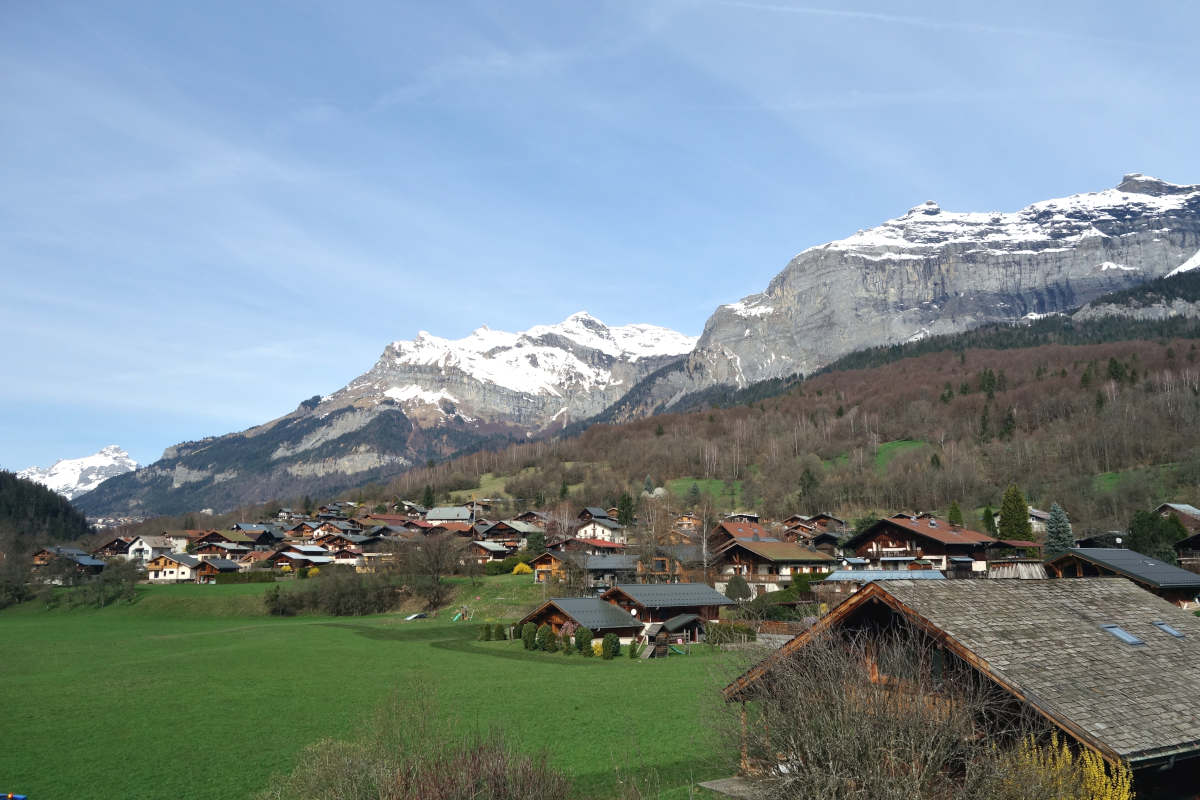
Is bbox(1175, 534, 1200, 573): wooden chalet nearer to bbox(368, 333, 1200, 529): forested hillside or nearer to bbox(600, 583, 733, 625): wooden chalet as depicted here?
bbox(368, 333, 1200, 529): forested hillside

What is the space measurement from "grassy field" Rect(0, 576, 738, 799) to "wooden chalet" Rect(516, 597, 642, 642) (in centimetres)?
319

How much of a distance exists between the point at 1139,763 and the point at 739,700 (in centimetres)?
552

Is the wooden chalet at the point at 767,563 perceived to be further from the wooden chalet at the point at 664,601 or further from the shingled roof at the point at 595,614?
the shingled roof at the point at 595,614

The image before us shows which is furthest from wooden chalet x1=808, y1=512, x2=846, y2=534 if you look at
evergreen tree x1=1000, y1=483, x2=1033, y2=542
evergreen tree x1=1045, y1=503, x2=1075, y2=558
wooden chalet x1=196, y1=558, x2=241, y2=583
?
wooden chalet x1=196, y1=558, x2=241, y2=583

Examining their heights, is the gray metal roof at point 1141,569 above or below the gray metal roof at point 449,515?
below

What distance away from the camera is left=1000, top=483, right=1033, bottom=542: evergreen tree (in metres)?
83.5

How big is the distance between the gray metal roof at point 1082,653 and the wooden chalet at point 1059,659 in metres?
0.03

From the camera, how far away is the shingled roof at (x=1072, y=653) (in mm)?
10664

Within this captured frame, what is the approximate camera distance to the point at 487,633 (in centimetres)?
5606

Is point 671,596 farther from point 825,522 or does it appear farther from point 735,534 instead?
point 825,522

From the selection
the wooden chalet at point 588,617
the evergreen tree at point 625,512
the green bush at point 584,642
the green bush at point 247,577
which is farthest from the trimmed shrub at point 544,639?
the evergreen tree at point 625,512

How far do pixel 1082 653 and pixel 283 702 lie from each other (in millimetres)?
30476

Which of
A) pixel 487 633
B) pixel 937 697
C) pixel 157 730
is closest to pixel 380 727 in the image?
pixel 937 697

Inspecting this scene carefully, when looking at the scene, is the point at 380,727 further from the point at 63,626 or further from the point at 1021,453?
the point at 1021,453
